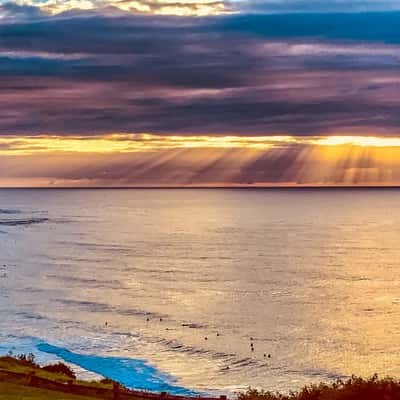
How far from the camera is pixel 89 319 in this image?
86375 mm

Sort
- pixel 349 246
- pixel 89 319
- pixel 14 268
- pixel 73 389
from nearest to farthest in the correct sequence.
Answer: pixel 73 389, pixel 89 319, pixel 14 268, pixel 349 246

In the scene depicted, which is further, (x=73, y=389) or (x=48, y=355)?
(x=48, y=355)

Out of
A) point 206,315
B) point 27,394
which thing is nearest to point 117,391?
point 27,394

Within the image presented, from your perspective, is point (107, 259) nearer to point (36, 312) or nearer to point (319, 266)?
point (319, 266)

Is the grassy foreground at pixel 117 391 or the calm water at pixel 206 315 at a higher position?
the grassy foreground at pixel 117 391

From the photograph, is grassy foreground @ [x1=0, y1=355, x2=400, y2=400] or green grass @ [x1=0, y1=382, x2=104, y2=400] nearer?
grassy foreground @ [x1=0, y1=355, x2=400, y2=400]

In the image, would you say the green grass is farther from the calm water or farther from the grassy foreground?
the calm water

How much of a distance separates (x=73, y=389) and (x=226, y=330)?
45.4 metres

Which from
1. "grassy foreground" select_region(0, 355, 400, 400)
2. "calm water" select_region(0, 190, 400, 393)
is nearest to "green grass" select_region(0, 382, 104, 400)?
"grassy foreground" select_region(0, 355, 400, 400)

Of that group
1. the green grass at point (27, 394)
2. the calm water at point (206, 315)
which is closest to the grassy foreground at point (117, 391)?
the green grass at point (27, 394)

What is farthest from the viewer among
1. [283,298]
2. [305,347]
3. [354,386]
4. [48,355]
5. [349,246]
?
[349,246]

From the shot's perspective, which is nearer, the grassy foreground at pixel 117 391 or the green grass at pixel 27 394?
the grassy foreground at pixel 117 391

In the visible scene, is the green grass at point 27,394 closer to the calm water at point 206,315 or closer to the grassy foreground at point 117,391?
the grassy foreground at point 117,391

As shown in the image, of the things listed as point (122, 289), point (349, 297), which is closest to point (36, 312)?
point (122, 289)
